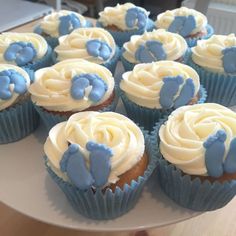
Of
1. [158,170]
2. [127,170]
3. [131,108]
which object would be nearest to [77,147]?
[127,170]

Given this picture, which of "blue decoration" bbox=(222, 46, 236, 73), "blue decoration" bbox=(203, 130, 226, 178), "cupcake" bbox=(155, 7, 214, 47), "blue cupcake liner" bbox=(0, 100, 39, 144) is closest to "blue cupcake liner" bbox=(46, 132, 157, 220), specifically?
"blue decoration" bbox=(203, 130, 226, 178)

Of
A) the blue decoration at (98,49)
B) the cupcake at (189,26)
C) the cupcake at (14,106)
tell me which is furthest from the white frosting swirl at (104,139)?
the cupcake at (189,26)

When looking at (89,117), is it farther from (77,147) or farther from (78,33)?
(78,33)

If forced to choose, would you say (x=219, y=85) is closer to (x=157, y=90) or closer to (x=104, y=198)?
(x=157, y=90)

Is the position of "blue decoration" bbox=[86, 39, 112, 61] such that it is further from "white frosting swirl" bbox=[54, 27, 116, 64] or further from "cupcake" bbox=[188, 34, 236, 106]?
"cupcake" bbox=[188, 34, 236, 106]

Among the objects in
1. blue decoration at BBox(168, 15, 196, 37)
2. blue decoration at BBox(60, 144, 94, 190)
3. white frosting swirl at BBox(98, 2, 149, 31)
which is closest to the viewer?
blue decoration at BBox(60, 144, 94, 190)

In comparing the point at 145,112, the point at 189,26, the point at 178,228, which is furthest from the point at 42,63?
the point at 178,228
